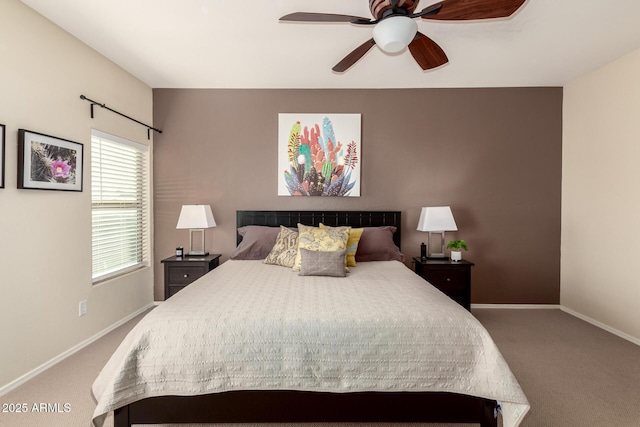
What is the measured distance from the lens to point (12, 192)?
227cm

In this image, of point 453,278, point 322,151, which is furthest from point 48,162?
point 453,278

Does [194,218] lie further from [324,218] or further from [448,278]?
[448,278]

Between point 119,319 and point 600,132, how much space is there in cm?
539

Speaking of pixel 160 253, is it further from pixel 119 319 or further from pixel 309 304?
pixel 309 304

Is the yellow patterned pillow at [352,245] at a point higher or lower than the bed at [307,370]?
higher

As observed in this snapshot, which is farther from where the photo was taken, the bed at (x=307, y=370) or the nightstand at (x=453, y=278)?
the nightstand at (x=453, y=278)

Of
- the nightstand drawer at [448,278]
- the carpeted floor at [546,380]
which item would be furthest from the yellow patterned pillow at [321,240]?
the carpeted floor at [546,380]

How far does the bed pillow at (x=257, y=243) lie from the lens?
350 cm

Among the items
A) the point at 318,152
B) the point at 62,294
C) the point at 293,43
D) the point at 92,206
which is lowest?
the point at 62,294

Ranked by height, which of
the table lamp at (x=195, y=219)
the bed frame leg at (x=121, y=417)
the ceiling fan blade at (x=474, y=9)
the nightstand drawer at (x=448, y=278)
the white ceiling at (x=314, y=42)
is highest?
Result: the white ceiling at (x=314, y=42)

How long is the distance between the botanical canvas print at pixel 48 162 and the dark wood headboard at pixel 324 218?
1650 millimetres

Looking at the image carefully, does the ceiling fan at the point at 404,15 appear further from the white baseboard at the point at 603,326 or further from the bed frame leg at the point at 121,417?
the white baseboard at the point at 603,326

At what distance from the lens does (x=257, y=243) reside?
3.54 metres

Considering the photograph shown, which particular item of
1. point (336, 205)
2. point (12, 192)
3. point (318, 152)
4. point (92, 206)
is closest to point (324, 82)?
point (318, 152)
